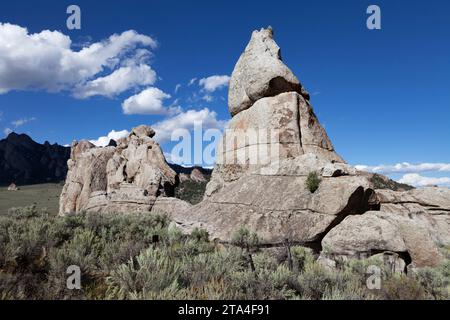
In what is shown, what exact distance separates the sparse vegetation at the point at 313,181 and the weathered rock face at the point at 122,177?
13.5 meters

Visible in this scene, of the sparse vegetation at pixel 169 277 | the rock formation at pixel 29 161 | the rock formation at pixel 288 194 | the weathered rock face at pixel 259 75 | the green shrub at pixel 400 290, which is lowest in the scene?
the green shrub at pixel 400 290

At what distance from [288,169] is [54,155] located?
568 ft

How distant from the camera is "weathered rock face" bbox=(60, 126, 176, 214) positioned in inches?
1013

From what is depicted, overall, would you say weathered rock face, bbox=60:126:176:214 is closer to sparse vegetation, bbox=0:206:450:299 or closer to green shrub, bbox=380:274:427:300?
sparse vegetation, bbox=0:206:450:299

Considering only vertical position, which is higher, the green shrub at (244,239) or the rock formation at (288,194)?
the rock formation at (288,194)

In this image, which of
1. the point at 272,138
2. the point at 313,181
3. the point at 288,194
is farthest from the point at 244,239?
→ the point at 272,138

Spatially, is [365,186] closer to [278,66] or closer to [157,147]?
[278,66]

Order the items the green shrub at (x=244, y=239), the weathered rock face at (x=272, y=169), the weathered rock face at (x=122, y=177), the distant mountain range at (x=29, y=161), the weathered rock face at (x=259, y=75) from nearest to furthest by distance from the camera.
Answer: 1. the green shrub at (x=244, y=239)
2. the weathered rock face at (x=272, y=169)
3. the weathered rock face at (x=259, y=75)
4. the weathered rock face at (x=122, y=177)
5. the distant mountain range at (x=29, y=161)

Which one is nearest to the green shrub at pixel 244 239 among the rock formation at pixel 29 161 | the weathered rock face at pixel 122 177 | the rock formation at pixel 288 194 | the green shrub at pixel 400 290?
the rock formation at pixel 288 194

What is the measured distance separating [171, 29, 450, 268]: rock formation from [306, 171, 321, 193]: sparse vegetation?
0.16 metres

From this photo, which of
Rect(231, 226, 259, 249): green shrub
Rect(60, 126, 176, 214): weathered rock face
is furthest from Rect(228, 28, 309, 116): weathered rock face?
Rect(231, 226, 259, 249): green shrub

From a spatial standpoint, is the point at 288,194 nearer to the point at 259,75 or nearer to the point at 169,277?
the point at 169,277

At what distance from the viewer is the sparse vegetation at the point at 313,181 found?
13.9 meters

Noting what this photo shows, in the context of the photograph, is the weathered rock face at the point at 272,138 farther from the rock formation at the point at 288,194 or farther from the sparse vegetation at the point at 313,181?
the sparse vegetation at the point at 313,181
